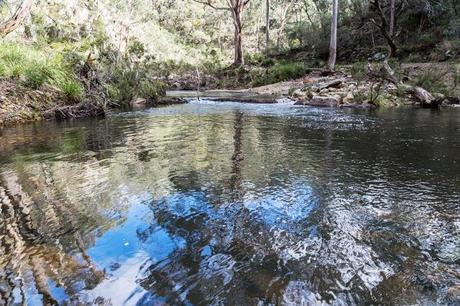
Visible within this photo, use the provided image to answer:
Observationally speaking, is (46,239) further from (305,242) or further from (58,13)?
(58,13)

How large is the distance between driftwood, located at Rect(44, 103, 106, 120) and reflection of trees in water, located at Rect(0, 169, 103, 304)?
6858mm

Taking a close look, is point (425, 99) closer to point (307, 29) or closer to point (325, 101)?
point (325, 101)

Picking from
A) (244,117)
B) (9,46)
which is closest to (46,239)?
(244,117)

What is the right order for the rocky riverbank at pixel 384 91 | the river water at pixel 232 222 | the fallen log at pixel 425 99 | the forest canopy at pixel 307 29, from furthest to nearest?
the forest canopy at pixel 307 29 → the rocky riverbank at pixel 384 91 → the fallen log at pixel 425 99 → the river water at pixel 232 222

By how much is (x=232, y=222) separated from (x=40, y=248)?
4.93 ft

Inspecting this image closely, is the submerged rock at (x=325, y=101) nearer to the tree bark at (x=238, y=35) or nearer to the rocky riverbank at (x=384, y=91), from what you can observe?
the rocky riverbank at (x=384, y=91)

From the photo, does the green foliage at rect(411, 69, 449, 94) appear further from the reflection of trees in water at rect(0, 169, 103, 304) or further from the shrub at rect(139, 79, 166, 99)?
the reflection of trees in water at rect(0, 169, 103, 304)

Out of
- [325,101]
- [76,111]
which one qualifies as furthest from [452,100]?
[76,111]

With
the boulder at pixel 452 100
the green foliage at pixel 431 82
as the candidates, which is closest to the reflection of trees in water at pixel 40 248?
the boulder at pixel 452 100

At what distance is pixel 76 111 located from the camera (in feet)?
37.2

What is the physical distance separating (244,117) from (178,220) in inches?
290

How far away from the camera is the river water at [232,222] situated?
2539 millimetres

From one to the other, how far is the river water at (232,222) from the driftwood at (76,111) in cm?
370

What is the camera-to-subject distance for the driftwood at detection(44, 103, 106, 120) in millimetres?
10984
